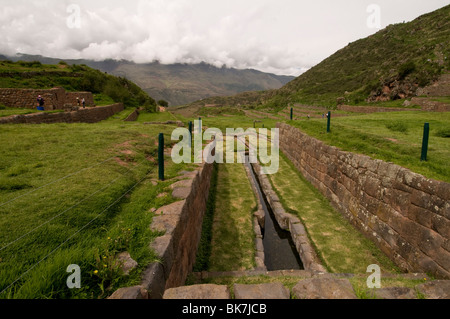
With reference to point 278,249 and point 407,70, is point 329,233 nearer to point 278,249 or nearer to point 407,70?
point 278,249

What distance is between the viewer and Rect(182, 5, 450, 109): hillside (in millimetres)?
31812

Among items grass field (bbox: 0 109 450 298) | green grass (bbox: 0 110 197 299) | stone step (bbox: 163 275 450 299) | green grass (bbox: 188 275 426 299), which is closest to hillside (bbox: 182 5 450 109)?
grass field (bbox: 0 109 450 298)

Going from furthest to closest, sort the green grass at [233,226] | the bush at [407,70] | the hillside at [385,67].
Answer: the bush at [407,70] < the hillside at [385,67] < the green grass at [233,226]

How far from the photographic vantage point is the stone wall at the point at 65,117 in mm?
13312

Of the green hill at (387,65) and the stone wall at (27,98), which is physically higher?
the green hill at (387,65)

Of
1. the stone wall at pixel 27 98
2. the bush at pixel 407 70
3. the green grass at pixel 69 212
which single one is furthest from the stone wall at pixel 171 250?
the bush at pixel 407 70

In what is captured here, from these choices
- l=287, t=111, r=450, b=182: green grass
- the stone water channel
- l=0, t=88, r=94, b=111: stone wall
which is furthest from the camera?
l=0, t=88, r=94, b=111: stone wall

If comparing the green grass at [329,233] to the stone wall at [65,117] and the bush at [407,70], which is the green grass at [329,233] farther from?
the bush at [407,70]

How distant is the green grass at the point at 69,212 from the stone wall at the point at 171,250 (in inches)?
7.4

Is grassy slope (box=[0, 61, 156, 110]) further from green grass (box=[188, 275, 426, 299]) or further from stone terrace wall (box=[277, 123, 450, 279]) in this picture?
green grass (box=[188, 275, 426, 299])

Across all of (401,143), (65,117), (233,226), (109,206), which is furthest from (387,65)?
(109,206)

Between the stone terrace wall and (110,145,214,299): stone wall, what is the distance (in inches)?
212
